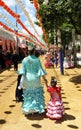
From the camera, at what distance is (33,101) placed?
26.9 ft

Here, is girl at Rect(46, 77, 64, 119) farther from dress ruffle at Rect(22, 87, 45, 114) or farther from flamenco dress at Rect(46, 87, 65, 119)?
dress ruffle at Rect(22, 87, 45, 114)

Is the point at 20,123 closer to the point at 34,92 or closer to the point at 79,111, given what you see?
the point at 34,92

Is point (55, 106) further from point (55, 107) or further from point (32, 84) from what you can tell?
point (32, 84)

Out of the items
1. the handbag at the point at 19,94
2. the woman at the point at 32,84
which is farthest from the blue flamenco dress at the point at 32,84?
the handbag at the point at 19,94

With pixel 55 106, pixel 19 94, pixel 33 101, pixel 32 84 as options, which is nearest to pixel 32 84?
pixel 32 84

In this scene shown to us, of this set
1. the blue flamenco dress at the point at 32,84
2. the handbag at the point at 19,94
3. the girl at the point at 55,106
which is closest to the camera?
the girl at the point at 55,106

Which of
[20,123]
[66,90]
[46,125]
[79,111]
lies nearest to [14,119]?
[20,123]

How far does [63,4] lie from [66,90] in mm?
4127

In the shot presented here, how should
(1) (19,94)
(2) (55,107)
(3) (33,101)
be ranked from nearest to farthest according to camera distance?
(2) (55,107) → (3) (33,101) → (1) (19,94)

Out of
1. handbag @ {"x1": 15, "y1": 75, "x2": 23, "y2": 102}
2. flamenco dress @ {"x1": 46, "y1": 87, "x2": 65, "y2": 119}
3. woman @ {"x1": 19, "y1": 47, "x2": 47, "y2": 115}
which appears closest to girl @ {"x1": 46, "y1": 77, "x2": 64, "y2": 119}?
flamenco dress @ {"x1": 46, "y1": 87, "x2": 65, "y2": 119}

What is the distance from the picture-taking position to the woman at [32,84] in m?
8.19

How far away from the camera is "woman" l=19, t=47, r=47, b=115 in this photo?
8188 mm

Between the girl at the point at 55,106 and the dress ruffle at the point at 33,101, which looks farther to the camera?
the dress ruffle at the point at 33,101

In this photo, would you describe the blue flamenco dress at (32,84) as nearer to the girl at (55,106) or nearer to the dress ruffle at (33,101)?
the dress ruffle at (33,101)
